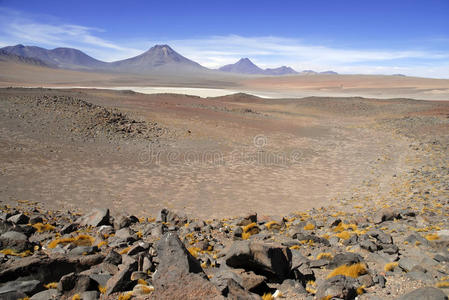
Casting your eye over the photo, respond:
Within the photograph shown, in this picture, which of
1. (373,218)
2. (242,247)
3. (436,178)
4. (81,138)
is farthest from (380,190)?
(81,138)

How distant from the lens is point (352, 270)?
3971 millimetres

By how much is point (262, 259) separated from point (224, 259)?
2.16ft

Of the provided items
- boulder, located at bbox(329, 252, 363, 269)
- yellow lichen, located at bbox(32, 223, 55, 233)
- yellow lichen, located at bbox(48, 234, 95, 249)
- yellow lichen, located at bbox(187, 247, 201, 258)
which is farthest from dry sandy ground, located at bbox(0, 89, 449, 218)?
boulder, located at bbox(329, 252, 363, 269)

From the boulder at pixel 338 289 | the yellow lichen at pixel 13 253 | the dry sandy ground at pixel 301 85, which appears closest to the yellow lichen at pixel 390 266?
the boulder at pixel 338 289

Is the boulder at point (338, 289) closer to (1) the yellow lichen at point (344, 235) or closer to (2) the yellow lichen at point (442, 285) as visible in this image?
(2) the yellow lichen at point (442, 285)

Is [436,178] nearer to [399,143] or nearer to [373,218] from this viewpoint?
[373,218]

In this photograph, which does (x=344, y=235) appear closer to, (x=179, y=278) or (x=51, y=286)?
(x=179, y=278)

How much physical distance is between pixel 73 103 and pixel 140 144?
555 cm

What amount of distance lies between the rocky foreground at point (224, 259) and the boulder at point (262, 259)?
0.04 feet

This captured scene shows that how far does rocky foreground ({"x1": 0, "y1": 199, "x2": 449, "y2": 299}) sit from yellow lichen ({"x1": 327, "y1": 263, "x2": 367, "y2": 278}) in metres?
0.01

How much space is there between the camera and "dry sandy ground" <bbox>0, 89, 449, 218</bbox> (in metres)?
8.60

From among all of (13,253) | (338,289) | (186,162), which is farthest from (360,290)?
(186,162)

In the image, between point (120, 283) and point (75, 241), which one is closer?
point (120, 283)

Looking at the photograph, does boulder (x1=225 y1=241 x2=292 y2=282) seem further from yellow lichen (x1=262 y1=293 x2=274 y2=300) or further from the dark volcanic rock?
the dark volcanic rock
